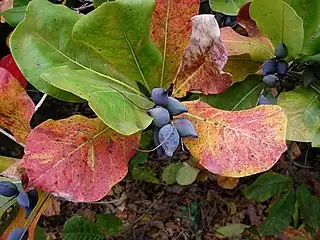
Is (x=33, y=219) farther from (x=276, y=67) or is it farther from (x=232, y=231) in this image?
(x=232, y=231)

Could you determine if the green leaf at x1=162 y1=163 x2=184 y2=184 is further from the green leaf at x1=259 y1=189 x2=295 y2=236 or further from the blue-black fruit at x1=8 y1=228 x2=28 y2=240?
the blue-black fruit at x1=8 y1=228 x2=28 y2=240

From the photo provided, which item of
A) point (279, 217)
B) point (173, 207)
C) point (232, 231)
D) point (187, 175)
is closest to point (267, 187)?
point (279, 217)

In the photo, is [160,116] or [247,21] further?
[247,21]

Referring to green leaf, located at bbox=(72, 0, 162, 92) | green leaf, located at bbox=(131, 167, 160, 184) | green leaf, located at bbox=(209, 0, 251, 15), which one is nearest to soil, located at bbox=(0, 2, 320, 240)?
green leaf, located at bbox=(131, 167, 160, 184)

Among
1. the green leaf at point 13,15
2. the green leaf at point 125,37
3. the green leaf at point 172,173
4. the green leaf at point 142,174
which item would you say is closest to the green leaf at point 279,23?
the green leaf at point 125,37

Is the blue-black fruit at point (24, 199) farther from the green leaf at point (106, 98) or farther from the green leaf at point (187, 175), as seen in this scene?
the green leaf at point (187, 175)

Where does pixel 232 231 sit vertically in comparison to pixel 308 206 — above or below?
below

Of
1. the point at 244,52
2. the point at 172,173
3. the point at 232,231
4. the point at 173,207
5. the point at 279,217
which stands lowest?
the point at 173,207
